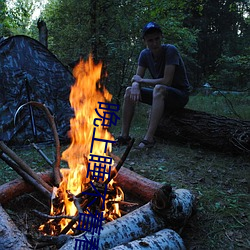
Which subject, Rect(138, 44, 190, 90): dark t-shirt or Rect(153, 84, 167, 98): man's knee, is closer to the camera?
Rect(153, 84, 167, 98): man's knee

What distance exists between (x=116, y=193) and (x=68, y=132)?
3212 mm

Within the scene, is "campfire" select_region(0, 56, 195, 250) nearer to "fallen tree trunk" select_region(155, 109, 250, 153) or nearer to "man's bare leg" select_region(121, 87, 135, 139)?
"man's bare leg" select_region(121, 87, 135, 139)

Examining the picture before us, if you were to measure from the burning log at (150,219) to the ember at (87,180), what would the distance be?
0.61 feet

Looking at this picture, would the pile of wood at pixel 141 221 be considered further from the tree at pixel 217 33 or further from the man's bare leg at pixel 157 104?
the tree at pixel 217 33

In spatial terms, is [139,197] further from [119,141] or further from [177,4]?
[177,4]

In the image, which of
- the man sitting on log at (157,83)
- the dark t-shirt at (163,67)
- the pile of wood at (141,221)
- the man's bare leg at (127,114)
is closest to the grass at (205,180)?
the pile of wood at (141,221)

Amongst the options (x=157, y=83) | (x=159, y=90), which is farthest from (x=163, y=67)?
(x=159, y=90)

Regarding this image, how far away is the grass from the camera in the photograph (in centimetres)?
205

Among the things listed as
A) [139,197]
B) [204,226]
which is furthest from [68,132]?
[204,226]

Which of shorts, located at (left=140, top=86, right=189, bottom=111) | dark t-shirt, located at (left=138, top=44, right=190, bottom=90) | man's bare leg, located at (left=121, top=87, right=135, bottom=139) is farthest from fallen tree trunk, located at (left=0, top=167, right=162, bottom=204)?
dark t-shirt, located at (left=138, top=44, right=190, bottom=90)

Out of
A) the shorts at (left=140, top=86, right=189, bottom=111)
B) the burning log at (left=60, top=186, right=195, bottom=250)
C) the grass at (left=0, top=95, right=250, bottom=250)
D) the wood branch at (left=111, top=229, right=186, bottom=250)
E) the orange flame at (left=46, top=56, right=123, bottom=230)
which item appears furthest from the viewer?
the shorts at (left=140, top=86, right=189, bottom=111)

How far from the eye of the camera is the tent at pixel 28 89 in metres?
4.71

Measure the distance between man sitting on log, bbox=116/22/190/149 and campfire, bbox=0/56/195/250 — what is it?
4.05 feet

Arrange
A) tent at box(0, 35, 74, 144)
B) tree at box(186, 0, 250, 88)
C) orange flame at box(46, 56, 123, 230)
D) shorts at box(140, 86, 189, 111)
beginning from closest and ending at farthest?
orange flame at box(46, 56, 123, 230), shorts at box(140, 86, 189, 111), tent at box(0, 35, 74, 144), tree at box(186, 0, 250, 88)
